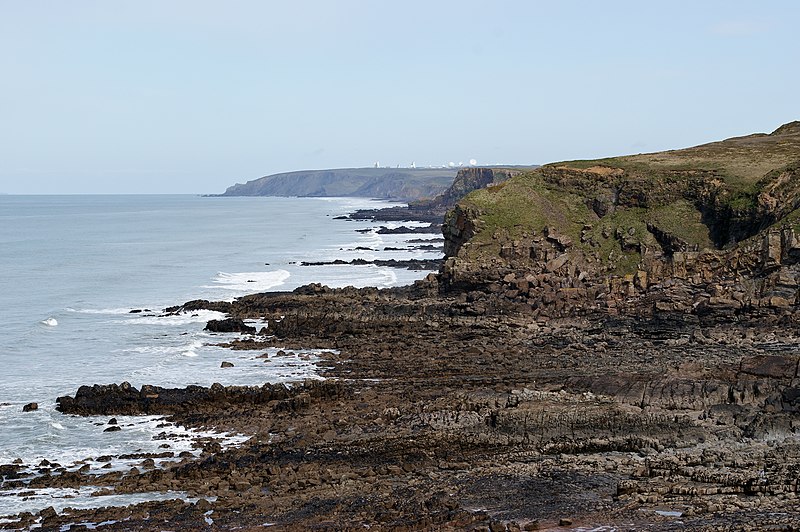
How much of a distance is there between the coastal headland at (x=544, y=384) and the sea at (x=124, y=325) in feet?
4.99

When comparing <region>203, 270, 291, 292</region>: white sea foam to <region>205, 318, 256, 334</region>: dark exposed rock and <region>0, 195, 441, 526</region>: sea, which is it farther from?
<region>205, 318, 256, 334</region>: dark exposed rock

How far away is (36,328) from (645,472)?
38.1 meters

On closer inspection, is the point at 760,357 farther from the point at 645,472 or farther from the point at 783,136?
the point at 783,136

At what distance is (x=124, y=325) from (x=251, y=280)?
21006 millimetres

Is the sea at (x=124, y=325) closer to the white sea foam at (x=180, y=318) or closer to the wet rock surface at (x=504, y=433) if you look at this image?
the white sea foam at (x=180, y=318)

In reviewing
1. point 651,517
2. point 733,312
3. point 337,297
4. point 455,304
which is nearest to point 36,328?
point 337,297

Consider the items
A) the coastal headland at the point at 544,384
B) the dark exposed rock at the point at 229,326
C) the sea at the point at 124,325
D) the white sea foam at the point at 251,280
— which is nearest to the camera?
the coastal headland at the point at 544,384

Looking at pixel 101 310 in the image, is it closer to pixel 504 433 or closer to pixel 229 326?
pixel 229 326

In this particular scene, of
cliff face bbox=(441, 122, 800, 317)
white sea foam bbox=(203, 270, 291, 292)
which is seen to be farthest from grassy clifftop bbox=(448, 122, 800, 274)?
white sea foam bbox=(203, 270, 291, 292)

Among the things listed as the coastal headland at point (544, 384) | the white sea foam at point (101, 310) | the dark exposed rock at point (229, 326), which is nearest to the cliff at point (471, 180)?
the coastal headland at point (544, 384)

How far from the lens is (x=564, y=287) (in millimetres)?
48312

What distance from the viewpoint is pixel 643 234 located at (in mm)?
54250

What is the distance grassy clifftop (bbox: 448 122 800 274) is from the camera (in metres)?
52.3

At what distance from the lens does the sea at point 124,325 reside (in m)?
29.2
